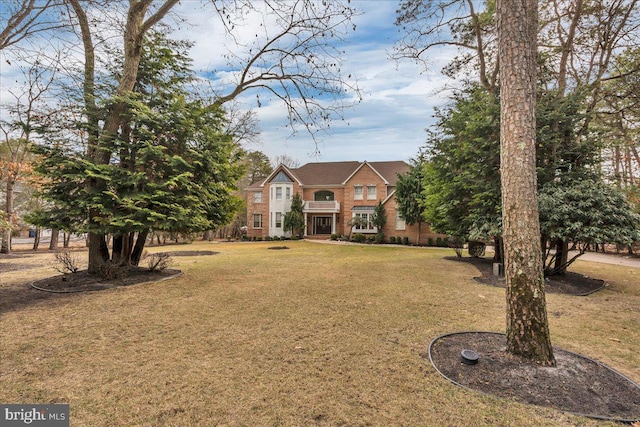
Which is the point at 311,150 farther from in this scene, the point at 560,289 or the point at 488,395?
the point at 560,289

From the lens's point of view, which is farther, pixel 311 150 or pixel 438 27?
pixel 438 27

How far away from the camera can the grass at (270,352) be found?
8.38 feet

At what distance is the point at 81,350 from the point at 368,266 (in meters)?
9.44

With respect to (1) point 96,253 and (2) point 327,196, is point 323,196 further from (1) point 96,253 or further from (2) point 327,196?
(1) point 96,253

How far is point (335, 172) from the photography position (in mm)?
31688

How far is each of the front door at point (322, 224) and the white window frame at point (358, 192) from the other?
4096 millimetres

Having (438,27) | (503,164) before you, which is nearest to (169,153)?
(503,164)

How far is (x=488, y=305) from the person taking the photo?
627 cm

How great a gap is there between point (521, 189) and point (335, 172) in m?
28.5

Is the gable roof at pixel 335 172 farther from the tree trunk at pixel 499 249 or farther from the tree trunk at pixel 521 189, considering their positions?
the tree trunk at pixel 521 189

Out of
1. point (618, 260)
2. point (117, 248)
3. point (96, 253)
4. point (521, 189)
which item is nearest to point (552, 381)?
point (521, 189)

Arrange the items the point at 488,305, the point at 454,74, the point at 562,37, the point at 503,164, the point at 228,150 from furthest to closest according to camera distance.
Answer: the point at 454,74, the point at 562,37, the point at 228,150, the point at 488,305, the point at 503,164
